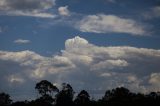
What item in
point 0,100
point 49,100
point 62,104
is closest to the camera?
point 62,104

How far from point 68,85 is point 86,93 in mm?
8540

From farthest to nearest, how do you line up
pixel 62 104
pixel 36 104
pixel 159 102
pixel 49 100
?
pixel 49 100
pixel 36 104
pixel 62 104
pixel 159 102

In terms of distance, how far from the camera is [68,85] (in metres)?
157

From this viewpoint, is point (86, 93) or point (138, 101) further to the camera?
point (86, 93)

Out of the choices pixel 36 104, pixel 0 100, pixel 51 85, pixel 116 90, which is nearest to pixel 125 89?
pixel 116 90

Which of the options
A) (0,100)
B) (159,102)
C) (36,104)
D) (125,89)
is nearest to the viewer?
(159,102)

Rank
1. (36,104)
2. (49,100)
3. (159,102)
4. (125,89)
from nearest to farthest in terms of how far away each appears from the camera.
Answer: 1. (159,102)
2. (36,104)
3. (49,100)
4. (125,89)

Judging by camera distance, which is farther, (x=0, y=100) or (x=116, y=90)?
(x=0, y=100)

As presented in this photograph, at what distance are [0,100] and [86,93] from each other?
53982 millimetres

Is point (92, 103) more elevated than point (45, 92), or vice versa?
point (45, 92)

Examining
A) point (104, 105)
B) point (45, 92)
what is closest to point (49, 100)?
point (45, 92)

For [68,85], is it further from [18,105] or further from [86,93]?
[18,105]

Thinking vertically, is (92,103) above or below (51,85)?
below

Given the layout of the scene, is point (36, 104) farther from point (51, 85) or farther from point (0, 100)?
point (0, 100)
